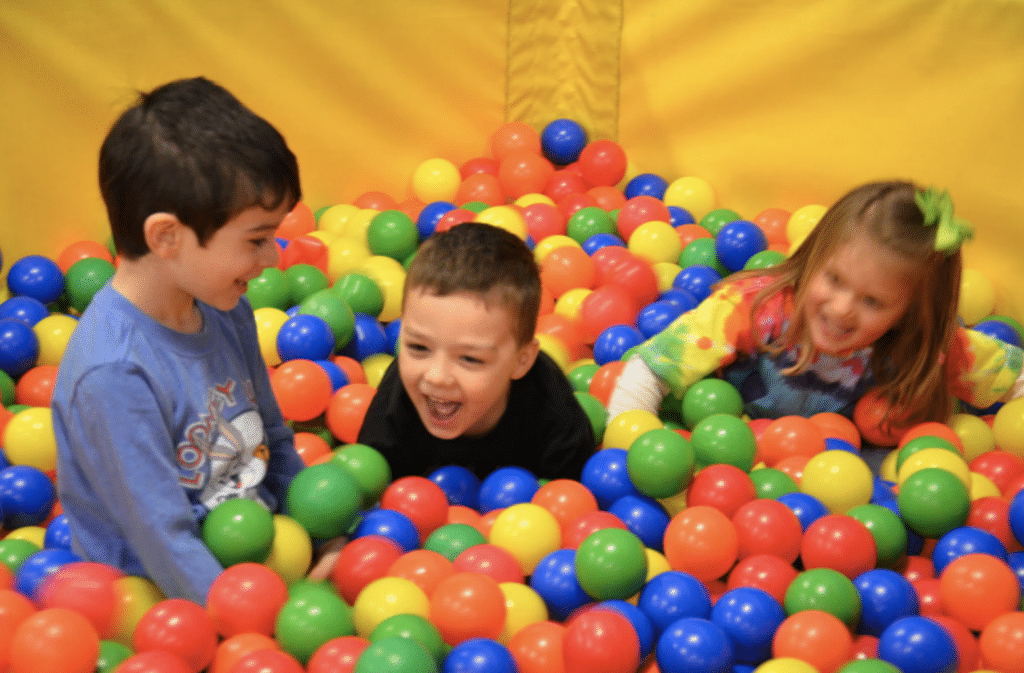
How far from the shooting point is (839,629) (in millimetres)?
1318

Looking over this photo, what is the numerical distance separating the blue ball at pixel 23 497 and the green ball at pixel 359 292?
2.56 ft

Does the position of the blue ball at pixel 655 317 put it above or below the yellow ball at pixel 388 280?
below

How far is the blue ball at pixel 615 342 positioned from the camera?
218 centimetres

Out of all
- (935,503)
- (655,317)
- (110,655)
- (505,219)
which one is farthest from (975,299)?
(110,655)

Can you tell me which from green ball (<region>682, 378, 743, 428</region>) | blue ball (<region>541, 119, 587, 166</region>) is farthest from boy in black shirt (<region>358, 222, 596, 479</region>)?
blue ball (<region>541, 119, 587, 166</region>)

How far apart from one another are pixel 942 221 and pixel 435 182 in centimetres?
149

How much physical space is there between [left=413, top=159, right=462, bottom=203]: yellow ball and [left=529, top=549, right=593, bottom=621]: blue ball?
1.58m

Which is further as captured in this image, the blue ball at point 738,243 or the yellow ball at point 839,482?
the blue ball at point 738,243

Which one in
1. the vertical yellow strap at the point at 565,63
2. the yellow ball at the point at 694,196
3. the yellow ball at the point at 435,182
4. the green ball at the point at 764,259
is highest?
the vertical yellow strap at the point at 565,63

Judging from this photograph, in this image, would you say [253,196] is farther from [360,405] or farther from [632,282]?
[632,282]

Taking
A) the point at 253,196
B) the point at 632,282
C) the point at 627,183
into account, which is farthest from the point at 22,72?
the point at 627,183

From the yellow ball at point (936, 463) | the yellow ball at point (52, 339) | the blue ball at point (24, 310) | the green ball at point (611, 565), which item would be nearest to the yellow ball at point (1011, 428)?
the yellow ball at point (936, 463)

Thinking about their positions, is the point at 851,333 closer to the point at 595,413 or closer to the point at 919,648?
the point at 595,413

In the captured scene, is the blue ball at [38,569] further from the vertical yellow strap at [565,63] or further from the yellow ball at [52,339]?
the vertical yellow strap at [565,63]
